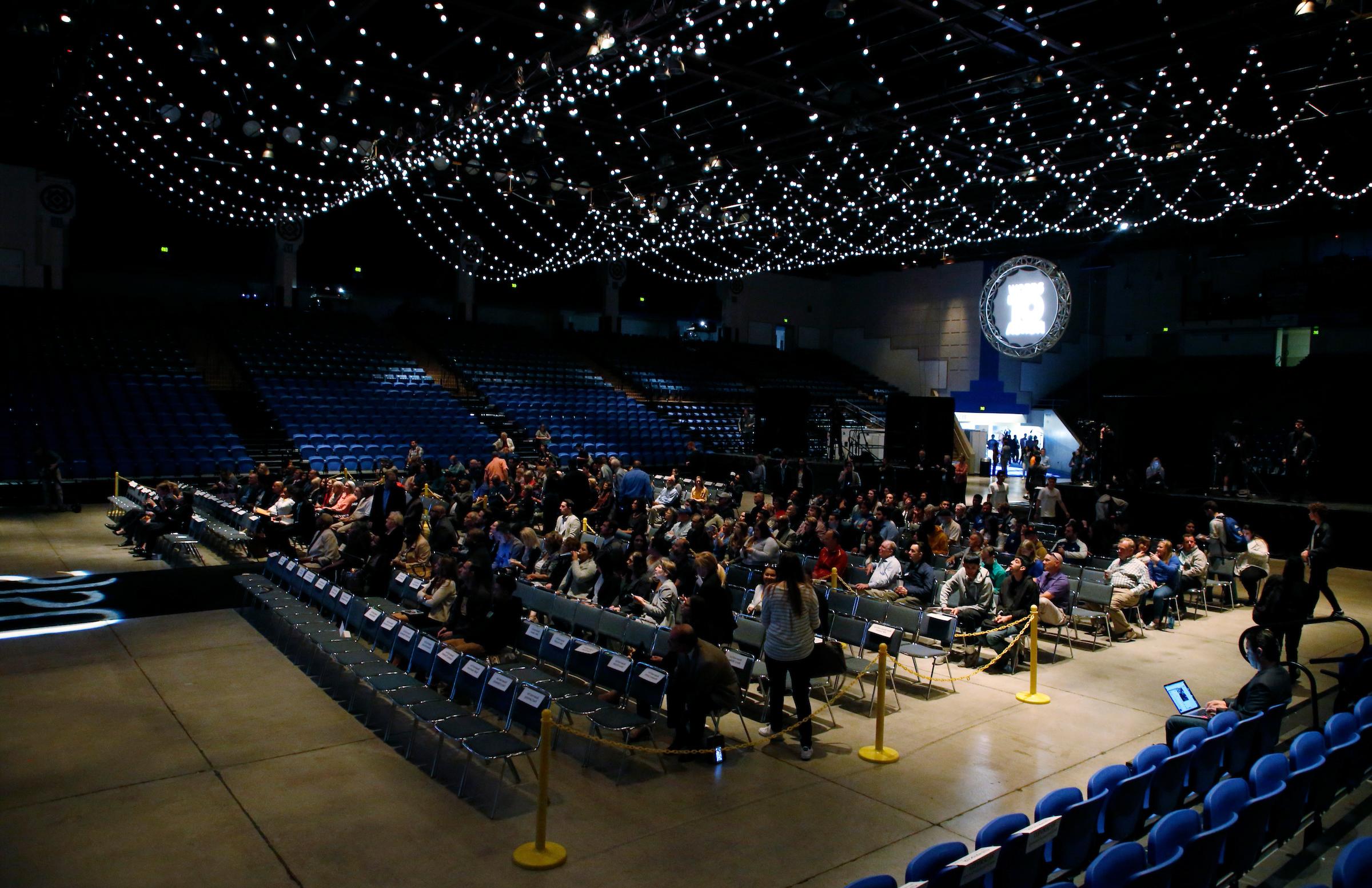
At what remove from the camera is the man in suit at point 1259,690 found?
5195 millimetres

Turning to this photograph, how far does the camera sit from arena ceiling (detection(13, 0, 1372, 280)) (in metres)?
11.6

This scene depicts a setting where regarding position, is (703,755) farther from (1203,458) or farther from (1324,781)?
(1203,458)

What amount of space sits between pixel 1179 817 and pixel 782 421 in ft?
Result: 61.0

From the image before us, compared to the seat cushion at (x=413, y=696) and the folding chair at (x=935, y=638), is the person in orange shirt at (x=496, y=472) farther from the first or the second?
the seat cushion at (x=413, y=696)

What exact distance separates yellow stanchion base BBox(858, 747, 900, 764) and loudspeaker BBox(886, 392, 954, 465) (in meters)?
13.6

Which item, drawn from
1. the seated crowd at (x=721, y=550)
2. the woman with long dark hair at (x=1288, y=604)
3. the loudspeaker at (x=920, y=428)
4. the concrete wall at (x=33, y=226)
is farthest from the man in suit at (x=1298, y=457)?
the concrete wall at (x=33, y=226)

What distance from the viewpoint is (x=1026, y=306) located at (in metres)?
19.0

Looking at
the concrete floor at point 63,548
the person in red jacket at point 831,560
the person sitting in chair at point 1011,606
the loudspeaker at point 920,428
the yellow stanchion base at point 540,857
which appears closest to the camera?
the yellow stanchion base at point 540,857

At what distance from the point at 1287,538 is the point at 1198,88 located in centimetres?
733

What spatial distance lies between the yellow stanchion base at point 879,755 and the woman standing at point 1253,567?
7646mm

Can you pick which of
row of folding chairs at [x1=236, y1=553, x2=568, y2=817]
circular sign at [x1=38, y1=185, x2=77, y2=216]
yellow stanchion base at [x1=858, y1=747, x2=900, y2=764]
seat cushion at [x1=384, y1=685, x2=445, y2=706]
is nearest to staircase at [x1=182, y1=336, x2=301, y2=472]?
circular sign at [x1=38, y1=185, x2=77, y2=216]

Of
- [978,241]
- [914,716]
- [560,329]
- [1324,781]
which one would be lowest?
[914,716]

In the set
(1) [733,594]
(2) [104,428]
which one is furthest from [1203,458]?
(2) [104,428]

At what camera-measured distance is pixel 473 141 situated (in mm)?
15859
